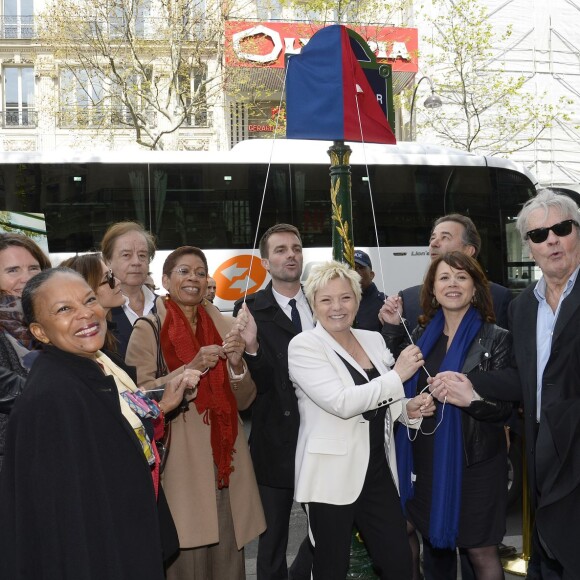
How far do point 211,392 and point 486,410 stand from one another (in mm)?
1377

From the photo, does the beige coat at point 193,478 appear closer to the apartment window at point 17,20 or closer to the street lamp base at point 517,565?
the street lamp base at point 517,565

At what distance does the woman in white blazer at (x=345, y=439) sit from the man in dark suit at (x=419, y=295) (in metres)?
0.50

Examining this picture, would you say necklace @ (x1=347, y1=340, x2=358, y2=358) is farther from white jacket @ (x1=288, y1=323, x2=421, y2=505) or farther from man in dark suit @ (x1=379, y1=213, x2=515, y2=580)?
man in dark suit @ (x1=379, y1=213, x2=515, y2=580)

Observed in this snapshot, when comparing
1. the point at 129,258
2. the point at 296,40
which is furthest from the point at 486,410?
the point at 296,40

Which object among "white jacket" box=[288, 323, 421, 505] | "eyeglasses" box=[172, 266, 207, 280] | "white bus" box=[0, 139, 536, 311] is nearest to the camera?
"white jacket" box=[288, 323, 421, 505]

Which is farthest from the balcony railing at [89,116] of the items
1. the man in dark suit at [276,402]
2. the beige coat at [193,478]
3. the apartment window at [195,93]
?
the beige coat at [193,478]

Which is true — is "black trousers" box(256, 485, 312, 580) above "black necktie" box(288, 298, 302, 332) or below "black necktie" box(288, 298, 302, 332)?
below

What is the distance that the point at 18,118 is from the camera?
31375 millimetres

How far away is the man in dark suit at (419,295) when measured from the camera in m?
3.98

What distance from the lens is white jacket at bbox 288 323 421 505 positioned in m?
3.48

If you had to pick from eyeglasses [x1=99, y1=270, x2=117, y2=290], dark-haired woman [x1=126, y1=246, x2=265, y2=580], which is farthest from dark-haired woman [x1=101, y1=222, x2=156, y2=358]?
dark-haired woman [x1=126, y1=246, x2=265, y2=580]

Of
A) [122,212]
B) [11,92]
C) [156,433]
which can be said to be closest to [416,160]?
[122,212]

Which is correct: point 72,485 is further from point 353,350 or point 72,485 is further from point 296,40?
point 296,40

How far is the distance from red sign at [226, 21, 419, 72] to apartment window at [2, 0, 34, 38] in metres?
13.2
